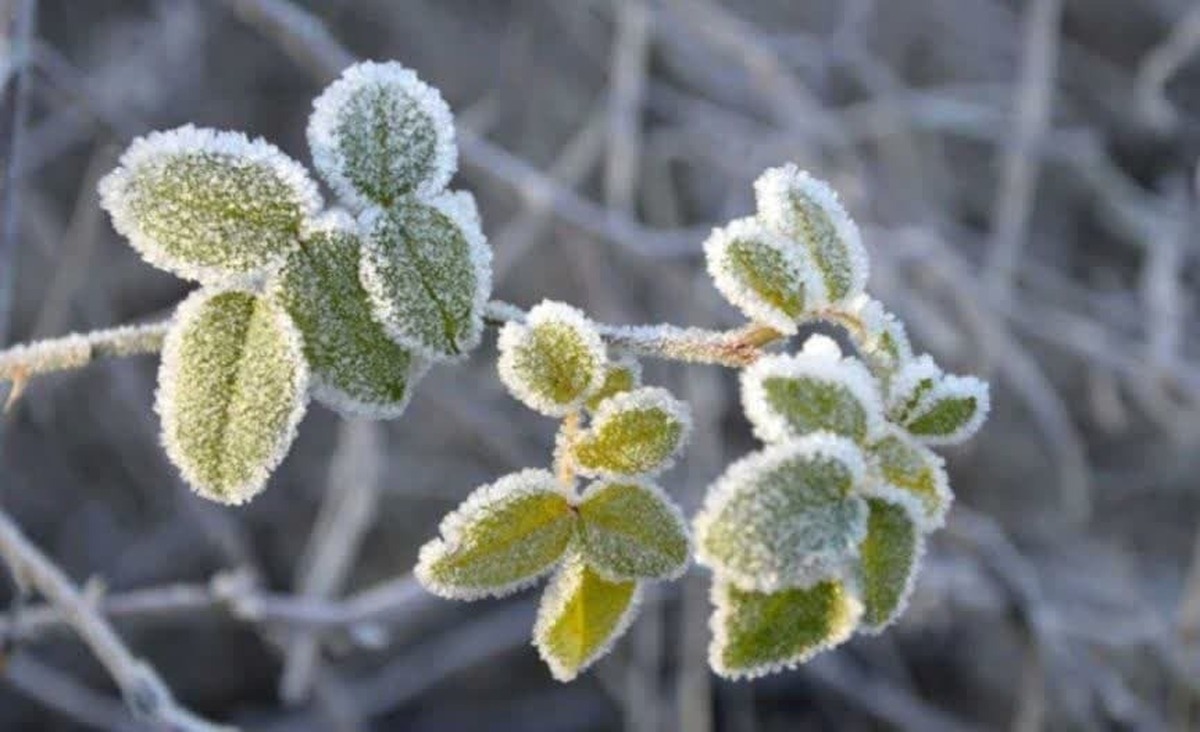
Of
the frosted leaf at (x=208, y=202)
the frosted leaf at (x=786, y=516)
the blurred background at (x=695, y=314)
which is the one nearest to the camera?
the frosted leaf at (x=786, y=516)

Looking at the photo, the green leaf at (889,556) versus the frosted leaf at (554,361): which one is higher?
the frosted leaf at (554,361)

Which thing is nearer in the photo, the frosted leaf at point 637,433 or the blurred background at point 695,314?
the frosted leaf at point 637,433

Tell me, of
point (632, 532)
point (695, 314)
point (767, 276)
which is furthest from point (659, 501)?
point (695, 314)

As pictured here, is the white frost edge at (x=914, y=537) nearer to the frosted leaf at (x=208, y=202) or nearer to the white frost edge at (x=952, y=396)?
the white frost edge at (x=952, y=396)

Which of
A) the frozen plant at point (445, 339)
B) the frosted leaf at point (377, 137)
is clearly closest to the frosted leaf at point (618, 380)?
the frozen plant at point (445, 339)

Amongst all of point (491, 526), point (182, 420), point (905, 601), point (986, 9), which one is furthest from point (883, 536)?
point (986, 9)

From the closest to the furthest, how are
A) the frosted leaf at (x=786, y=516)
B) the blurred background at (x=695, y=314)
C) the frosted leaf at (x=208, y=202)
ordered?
the frosted leaf at (x=786, y=516), the frosted leaf at (x=208, y=202), the blurred background at (x=695, y=314)

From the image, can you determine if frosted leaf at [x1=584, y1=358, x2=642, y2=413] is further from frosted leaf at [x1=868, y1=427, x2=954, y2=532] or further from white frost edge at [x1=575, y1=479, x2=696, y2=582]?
frosted leaf at [x1=868, y1=427, x2=954, y2=532]
